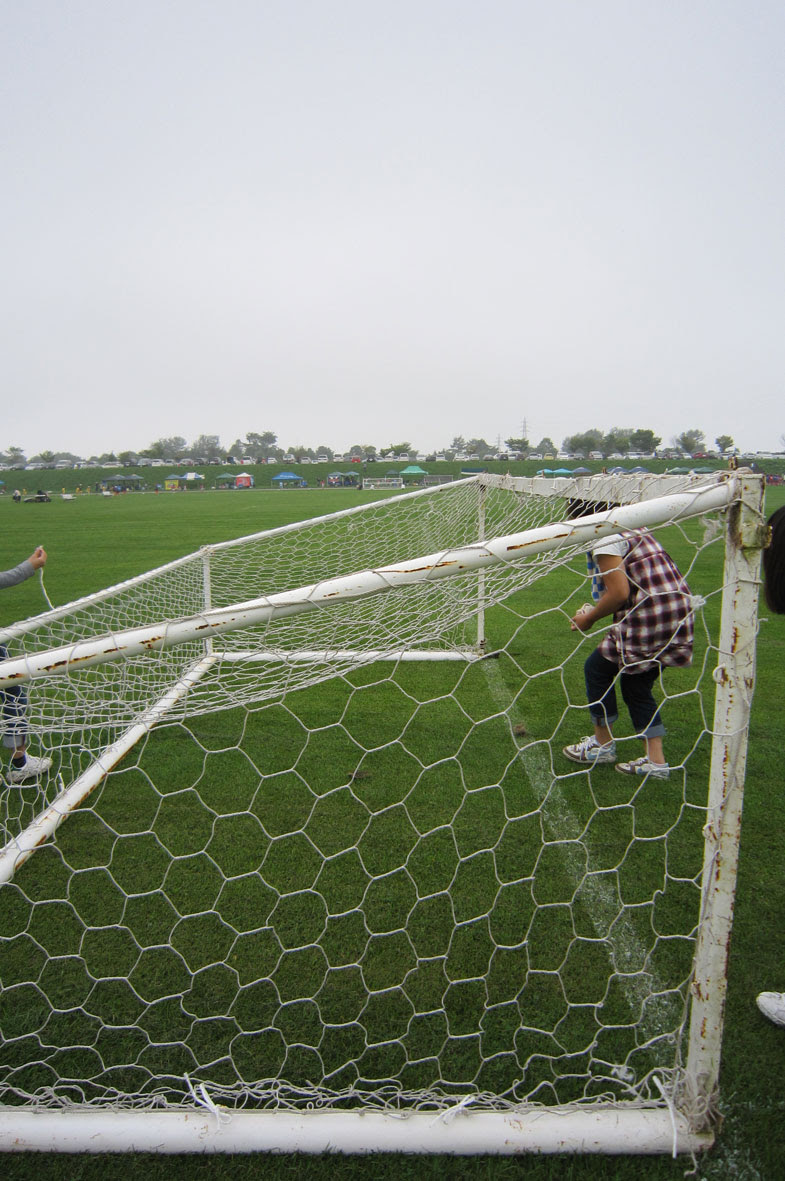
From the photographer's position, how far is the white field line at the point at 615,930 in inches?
73.0

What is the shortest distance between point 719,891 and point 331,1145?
1.03m

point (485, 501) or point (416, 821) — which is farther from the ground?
point (485, 501)

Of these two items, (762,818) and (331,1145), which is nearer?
(331,1145)

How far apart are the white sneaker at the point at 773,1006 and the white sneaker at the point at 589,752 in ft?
4.45

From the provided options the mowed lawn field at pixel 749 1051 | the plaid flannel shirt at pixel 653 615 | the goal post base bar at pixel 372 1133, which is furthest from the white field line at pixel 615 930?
the plaid flannel shirt at pixel 653 615

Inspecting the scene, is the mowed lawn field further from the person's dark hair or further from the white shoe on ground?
the person's dark hair

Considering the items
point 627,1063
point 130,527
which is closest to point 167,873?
point 627,1063

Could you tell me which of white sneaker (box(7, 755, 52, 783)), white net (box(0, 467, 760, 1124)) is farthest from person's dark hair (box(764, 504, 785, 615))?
white sneaker (box(7, 755, 52, 783))

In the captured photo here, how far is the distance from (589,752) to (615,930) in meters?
1.06

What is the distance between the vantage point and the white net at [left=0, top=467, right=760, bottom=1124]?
1656mm

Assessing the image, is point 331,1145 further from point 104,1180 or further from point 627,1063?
point 627,1063

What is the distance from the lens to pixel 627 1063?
1659mm

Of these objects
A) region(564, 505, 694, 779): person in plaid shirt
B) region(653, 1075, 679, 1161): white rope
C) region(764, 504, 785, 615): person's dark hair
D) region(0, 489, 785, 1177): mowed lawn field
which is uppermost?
region(764, 504, 785, 615): person's dark hair

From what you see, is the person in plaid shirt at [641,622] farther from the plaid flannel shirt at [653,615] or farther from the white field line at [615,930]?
the white field line at [615,930]
